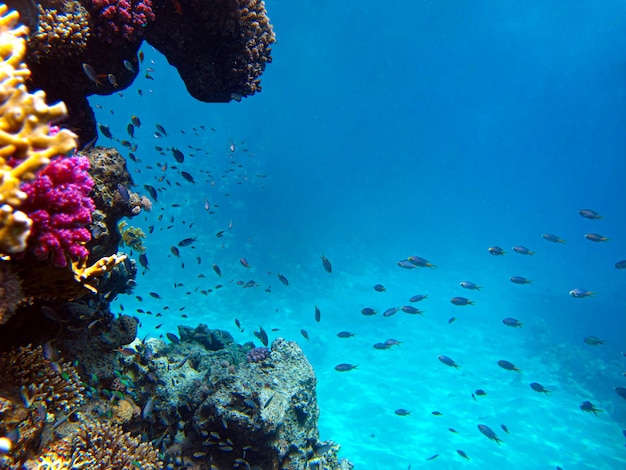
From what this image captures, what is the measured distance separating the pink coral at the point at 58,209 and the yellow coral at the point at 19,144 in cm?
46

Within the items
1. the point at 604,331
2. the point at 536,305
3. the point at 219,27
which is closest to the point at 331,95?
the point at 536,305

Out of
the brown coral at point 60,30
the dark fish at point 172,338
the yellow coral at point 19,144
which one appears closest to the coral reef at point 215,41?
the brown coral at point 60,30

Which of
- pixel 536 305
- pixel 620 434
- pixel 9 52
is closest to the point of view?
pixel 9 52

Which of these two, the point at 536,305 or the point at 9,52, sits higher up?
the point at 536,305

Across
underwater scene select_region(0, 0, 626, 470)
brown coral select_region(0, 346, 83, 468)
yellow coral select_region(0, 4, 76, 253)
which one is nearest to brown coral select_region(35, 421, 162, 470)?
underwater scene select_region(0, 0, 626, 470)

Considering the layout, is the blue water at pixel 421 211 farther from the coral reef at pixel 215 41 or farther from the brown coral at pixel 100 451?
the brown coral at pixel 100 451

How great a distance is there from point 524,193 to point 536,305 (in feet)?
174

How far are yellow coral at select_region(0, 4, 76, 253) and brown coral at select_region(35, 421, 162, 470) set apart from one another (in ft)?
8.89

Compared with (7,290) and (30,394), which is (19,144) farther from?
(30,394)

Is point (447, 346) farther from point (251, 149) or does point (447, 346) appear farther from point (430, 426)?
point (251, 149)

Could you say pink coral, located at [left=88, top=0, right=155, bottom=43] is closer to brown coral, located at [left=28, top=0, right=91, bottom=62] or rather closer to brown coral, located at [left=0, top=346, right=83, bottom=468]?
brown coral, located at [left=28, top=0, right=91, bottom=62]

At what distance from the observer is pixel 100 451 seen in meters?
3.61

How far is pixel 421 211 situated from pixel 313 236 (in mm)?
30863

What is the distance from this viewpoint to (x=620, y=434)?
1950 cm
